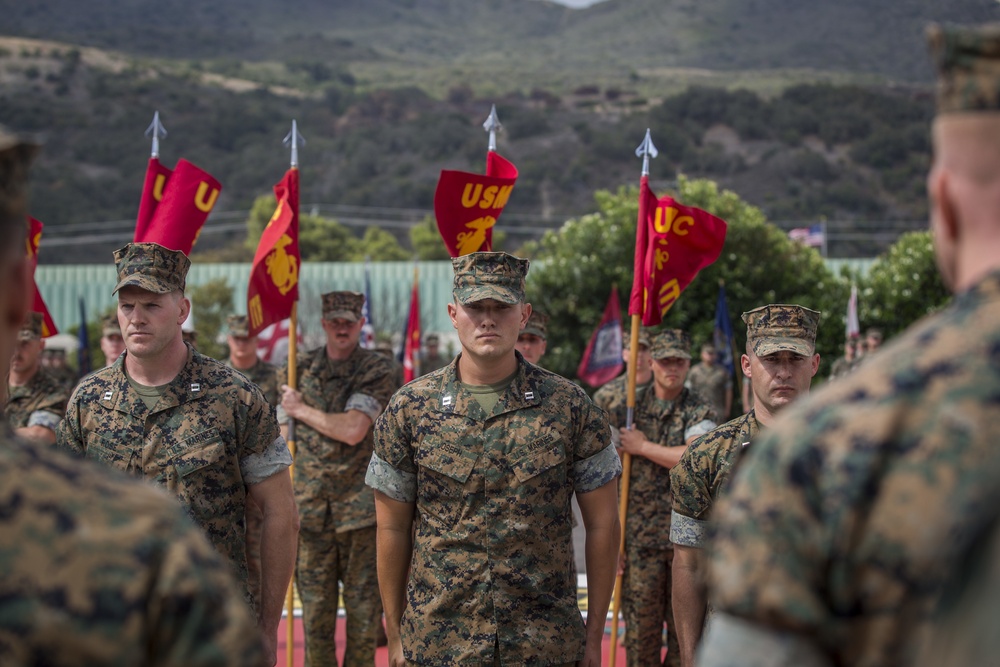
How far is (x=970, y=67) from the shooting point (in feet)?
7.01

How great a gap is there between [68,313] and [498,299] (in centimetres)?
4525

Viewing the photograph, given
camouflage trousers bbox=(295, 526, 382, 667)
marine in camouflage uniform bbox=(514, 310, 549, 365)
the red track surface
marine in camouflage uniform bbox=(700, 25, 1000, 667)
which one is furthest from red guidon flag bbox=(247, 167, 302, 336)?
marine in camouflage uniform bbox=(700, 25, 1000, 667)

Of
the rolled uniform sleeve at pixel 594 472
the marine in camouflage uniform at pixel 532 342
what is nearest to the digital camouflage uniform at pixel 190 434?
the rolled uniform sleeve at pixel 594 472

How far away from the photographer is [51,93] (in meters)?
112

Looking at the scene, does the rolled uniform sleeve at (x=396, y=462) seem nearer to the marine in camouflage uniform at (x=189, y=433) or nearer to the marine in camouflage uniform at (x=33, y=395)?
the marine in camouflage uniform at (x=189, y=433)

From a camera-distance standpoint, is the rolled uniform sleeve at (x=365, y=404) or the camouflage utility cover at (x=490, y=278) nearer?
the camouflage utility cover at (x=490, y=278)

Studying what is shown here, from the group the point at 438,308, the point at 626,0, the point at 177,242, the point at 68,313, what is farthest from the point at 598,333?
the point at 626,0

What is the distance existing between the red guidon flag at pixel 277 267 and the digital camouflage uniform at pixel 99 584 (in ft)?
20.5

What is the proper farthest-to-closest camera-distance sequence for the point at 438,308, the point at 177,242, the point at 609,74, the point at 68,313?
1. the point at 609,74
2. the point at 68,313
3. the point at 438,308
4. the point at 177,242

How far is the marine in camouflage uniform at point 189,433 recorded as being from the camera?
529 cm

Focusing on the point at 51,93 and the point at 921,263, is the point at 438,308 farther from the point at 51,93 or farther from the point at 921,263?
the point at 51,93

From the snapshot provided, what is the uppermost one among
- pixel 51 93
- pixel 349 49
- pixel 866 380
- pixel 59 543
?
pixel 349 49

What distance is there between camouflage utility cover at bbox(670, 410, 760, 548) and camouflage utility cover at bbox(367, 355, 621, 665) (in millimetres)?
314

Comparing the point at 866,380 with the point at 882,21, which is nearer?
the point at 866,380
